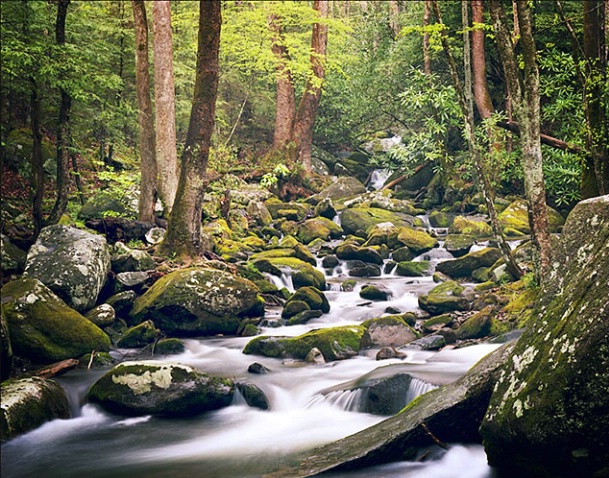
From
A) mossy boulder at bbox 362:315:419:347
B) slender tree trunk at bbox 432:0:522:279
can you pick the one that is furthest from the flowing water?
slender tree trunk at bbox 432:0:522:279

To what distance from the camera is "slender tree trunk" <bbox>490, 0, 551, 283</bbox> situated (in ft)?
26.0

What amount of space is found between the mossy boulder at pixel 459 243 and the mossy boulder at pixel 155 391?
1022 cm

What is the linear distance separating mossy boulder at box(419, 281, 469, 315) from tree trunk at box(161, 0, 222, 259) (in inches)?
199

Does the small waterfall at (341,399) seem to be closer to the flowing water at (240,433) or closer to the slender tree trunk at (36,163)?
the flowing water at (240,433)

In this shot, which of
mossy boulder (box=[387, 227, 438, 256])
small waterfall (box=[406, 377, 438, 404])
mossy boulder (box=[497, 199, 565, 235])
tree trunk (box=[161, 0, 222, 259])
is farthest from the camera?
mossy boulder (box=[387, 227, 438, 256])

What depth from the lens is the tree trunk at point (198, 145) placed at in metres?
11.7

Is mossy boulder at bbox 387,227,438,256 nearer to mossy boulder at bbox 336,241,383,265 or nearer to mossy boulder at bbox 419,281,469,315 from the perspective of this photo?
mossy boulder at bbox 336,241,383,265

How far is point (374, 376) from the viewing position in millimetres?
7191

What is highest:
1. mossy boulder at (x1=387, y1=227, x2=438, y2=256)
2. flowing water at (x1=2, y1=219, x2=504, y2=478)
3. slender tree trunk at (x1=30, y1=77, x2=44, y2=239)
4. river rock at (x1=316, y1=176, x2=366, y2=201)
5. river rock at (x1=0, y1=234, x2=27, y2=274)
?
slender tree trunk at (x1=30, y1=77, x2=44, y2=239)

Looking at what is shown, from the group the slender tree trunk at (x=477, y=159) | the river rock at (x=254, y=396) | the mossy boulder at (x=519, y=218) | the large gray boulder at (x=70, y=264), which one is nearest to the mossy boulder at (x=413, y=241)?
the mossy boulder at (x=519, y=218)

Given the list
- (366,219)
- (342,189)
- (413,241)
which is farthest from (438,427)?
(342,189)

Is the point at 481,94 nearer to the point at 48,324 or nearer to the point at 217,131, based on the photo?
the point at 217,131

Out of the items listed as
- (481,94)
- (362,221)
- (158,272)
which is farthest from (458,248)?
(158,272)

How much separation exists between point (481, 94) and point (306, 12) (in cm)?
629
